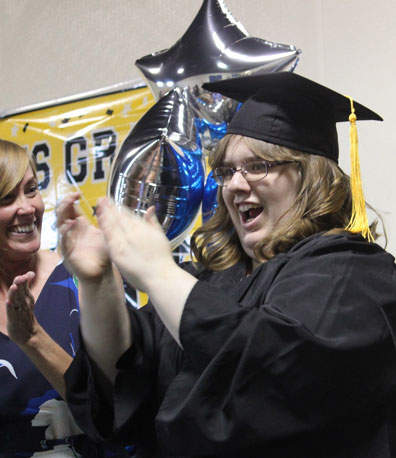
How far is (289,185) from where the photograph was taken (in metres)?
1.24

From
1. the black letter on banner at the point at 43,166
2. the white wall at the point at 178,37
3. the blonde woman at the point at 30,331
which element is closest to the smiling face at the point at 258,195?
the blonde woman at the point at 30,331

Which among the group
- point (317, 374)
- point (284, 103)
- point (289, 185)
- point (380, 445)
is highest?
point (284, 103)

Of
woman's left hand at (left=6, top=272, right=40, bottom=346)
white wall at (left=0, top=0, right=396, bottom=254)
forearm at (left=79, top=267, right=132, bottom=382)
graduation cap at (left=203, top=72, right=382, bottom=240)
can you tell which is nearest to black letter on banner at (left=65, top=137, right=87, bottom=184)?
white wall at (left=0, top=0, right=396, bottom=254)

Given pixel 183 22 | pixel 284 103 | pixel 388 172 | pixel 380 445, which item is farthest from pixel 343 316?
pixel 183 22

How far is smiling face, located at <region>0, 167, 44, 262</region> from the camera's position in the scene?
5.65ft

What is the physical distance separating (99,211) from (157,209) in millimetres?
470

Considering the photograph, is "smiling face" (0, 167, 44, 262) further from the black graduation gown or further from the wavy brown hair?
the black graduation gown

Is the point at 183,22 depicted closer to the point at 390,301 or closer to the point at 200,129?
the point at 200,129

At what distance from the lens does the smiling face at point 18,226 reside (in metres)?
1.72

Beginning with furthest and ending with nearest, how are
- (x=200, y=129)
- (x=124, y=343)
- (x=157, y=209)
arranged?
(x=200, y=129), (x=157, y=209), (x=124, y=343)

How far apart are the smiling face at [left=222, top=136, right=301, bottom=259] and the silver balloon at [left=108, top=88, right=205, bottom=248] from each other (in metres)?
0.27

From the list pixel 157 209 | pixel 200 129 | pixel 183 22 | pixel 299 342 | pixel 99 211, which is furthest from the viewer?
pixel 183 22

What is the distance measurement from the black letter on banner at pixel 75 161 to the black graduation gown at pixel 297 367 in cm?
142

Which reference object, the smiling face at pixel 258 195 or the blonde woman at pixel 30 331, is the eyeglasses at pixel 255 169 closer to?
the smiling face at pixel 258 195
